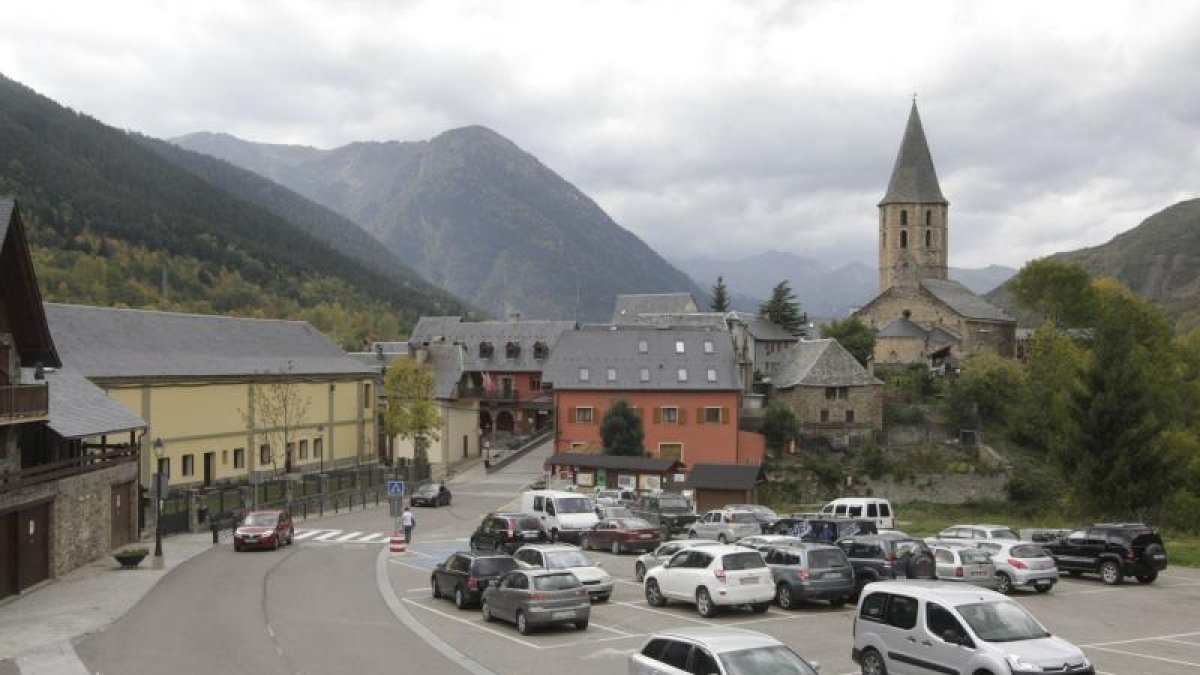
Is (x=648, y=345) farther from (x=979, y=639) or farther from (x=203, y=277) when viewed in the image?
(x=203, y=277)

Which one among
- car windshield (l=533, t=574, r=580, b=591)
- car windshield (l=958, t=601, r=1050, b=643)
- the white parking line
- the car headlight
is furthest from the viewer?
car windshield (l=533, t=574, r=580, b=591)

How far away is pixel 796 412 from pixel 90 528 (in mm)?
51585

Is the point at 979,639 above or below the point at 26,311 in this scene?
below

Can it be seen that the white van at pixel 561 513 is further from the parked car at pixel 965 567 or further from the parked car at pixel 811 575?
the parked car at pixel 965 567

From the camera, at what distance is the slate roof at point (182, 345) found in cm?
5544

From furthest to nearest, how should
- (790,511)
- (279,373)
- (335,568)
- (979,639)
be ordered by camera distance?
(279,373), (790,511), (335,568), (979,639)

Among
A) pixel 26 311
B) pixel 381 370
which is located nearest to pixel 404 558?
pixel 26 311

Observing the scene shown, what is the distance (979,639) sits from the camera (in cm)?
1534

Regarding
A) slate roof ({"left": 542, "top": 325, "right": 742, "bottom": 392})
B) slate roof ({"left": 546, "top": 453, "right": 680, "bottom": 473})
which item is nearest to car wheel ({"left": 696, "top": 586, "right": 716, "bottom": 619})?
slate roof ({"left": 546, "top": 453, "right": 680, "bottom": 473})

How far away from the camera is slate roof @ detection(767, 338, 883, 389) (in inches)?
2980

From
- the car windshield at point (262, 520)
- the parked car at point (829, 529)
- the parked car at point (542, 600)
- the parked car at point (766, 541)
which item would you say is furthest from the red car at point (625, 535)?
the parked car at point (542, 600)

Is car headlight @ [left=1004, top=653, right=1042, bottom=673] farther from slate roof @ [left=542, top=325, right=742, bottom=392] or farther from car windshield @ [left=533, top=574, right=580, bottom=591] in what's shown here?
slate roof @ [left=542, top=325, right=742, bottom=392]

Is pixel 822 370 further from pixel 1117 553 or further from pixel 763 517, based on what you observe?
pixel 1117 553

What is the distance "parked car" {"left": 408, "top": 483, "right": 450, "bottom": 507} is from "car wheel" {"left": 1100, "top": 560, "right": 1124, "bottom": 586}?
36.4 m
